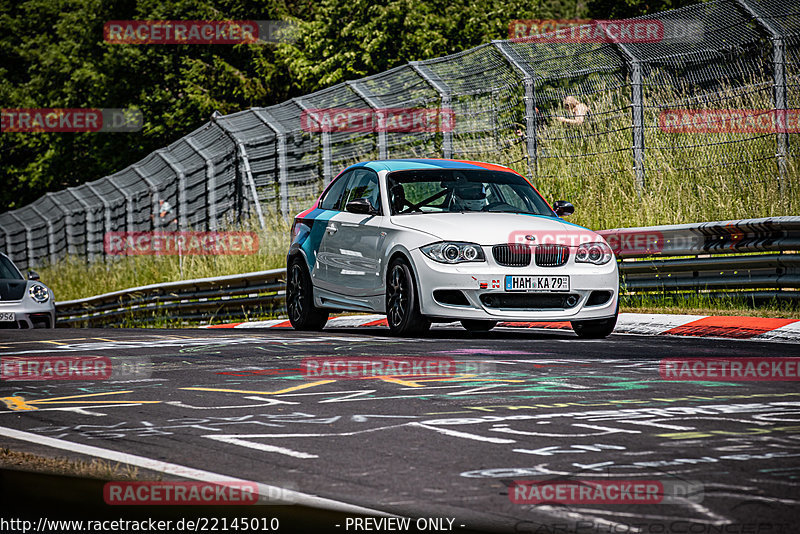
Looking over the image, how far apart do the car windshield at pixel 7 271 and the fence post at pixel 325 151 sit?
5.25 meters

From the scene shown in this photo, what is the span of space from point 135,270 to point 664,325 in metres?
18.9

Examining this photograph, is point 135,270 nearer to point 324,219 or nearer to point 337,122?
point 337,122

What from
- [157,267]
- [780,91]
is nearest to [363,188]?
[780,91]

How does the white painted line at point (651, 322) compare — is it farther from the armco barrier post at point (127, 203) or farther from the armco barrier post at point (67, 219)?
the armco barrier post at point (67, 219)

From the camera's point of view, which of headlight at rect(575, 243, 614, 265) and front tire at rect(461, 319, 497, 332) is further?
front tire at rect(461, 319, 497, 332)

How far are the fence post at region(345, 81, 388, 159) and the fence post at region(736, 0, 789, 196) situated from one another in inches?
244

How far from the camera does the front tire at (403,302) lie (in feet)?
34.9

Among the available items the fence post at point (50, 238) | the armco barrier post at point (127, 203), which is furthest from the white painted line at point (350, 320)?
the fence post at point (50, 238)

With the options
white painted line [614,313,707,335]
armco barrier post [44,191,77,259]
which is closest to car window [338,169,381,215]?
white painted line [614,313,707,335]

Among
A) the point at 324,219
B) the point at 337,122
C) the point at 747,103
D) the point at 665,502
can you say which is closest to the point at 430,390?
the point at 665,502

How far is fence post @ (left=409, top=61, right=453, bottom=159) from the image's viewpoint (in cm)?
1761

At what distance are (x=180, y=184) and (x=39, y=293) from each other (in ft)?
25.9

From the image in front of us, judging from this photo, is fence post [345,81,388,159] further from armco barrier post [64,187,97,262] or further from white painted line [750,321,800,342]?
armco barrier post [64,187,97,262]

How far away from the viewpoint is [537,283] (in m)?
10.4
